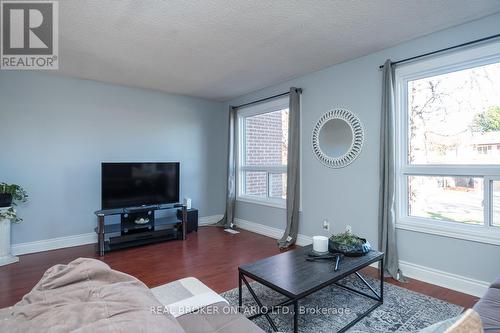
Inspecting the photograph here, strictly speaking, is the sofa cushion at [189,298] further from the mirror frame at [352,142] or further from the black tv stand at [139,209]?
the mirror frame at [352,142]

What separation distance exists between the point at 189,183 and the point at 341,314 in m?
3.65

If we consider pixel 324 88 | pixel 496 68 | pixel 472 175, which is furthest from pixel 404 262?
pixel 324 88

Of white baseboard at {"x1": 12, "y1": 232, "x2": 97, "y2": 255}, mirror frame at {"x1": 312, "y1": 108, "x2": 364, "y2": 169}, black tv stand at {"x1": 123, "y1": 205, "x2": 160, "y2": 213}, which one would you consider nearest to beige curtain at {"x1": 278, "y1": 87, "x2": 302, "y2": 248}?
mirror frame at {"x1": 312, "y1": 108, "x2": 364, "y2": 169}

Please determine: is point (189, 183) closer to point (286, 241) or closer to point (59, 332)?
point (286, 241)

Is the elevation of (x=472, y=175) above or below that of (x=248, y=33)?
below

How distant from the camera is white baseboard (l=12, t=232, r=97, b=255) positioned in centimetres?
361

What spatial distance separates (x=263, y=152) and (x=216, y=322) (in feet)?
12.6

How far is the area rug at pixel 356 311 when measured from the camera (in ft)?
6.52

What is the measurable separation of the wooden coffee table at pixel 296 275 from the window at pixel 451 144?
1.00 meters

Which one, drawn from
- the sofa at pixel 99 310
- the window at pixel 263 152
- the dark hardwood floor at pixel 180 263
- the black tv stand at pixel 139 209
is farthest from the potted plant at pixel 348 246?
the black tv stand at pixel 139 209

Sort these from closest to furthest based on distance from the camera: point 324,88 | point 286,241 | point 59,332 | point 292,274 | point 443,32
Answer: point 59,332 < point 292,274 < point 443,32 < point 324,88 < point 286,241

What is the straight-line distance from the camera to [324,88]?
145 inches

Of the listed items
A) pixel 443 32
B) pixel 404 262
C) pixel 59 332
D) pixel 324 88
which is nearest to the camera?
pixel 59 332

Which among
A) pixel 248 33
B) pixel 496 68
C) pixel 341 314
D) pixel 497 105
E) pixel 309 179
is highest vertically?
pixel 248 33
